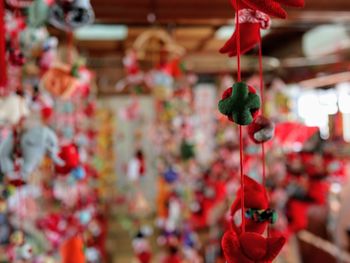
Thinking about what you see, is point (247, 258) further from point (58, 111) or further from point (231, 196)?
point (231, 196)

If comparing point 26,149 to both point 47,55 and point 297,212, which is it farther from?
point 297,212

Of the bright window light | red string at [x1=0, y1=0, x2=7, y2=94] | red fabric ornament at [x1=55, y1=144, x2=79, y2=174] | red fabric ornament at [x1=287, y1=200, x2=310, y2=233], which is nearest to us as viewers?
red string at [x1=0, y1=0, x2=7, y2=94]

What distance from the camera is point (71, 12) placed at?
1102 mm

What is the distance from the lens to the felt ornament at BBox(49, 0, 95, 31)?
1098mm

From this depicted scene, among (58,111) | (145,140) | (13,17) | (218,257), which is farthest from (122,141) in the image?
(13,17)

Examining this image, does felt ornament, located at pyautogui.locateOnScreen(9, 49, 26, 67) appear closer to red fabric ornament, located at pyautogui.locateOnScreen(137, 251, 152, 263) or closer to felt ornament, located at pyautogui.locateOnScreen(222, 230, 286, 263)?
felt ornament, located at pyautogui.locateOnScreen(222, 230, 286, 263)

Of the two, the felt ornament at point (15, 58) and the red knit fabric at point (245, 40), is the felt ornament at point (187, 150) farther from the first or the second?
the red knit fabric at point (245, 40)

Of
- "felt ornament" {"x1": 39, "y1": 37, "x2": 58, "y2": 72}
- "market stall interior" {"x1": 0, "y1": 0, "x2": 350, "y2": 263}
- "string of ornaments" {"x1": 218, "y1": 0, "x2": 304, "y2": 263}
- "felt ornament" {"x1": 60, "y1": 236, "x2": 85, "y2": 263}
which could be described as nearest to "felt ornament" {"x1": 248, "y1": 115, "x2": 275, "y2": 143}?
"market stall interior" {"x1": 0, "y1": 0, "x2": 350, "y2": 263}

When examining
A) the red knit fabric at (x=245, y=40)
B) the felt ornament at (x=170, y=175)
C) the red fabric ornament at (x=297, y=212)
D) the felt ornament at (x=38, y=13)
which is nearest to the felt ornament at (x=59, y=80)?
the felt ornament at (x=38, y=13)

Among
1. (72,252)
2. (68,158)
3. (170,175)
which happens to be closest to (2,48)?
(68,158)

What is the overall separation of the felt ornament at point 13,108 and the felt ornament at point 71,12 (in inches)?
9.3

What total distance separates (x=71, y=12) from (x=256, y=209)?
688 millimetres

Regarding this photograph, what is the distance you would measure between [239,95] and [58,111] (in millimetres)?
2156

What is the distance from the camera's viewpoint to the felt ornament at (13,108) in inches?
46.1
